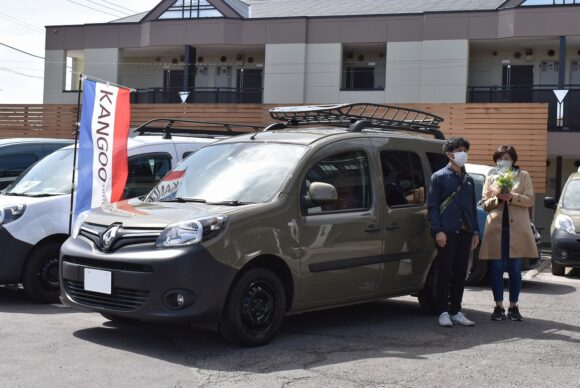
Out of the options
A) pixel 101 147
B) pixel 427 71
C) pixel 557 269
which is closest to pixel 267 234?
pixel 101 147

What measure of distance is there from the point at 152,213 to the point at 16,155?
5.56 m

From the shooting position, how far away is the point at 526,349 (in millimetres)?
6391

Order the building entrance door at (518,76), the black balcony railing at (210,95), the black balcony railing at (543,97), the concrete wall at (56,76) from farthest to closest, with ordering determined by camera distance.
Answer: the concrete wall at (56,76) < the black balcony railing at (210,95) < the building entrance door at (518,76) < the black balcony railing at (543,97)

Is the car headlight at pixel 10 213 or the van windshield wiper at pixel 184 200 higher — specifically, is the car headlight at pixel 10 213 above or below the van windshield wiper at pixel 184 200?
below

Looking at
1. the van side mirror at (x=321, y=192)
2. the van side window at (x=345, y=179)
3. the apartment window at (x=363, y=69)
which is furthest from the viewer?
the apartment window at (x=363, y=69)

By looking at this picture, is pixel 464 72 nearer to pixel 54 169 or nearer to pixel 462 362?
pixel 54 169

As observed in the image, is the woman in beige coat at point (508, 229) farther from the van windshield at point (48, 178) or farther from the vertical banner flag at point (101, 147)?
the van windshield at point (48, 178)

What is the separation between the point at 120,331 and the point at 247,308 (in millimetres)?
1295

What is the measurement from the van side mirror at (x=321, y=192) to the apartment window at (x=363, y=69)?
70.0ft

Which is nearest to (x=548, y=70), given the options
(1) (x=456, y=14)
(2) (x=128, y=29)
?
(1) (x=456, y=14)

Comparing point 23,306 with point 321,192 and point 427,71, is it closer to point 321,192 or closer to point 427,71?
point 321,192

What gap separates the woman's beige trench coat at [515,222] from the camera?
7.67 metres

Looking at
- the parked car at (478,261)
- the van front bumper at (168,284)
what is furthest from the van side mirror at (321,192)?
the parked car at (478,261)

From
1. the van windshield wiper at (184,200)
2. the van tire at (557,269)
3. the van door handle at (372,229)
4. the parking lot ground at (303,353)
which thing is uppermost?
the van windshield wiper at (184,200)
